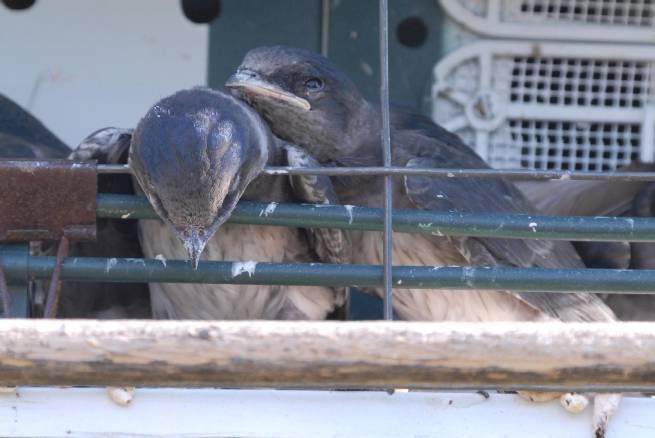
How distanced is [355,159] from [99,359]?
1.72 metres

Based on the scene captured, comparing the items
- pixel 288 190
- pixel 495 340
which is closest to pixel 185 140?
pixel 288 190

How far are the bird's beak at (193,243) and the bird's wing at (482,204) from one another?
69cm

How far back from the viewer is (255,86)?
10.6ft

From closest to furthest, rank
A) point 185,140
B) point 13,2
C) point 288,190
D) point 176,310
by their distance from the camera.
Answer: point 185,140, point 288,190, point 176,310, point 13,2

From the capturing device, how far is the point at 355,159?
11.4 ft

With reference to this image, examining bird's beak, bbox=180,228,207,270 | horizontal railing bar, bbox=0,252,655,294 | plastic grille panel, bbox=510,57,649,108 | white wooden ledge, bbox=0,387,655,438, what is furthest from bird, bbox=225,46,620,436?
white wooden ledge, bbox=0,387,655,438

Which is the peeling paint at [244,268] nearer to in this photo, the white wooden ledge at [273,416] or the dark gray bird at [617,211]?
the white wooden ledge at [273,416]

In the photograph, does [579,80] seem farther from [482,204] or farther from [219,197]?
[219,197]

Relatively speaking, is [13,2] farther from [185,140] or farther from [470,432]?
[470,432]

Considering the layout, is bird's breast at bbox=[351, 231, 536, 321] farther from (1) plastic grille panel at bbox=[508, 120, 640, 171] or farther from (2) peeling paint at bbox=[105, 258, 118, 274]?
(2) peeling paint at bbox=[105, 258, 118, 274]

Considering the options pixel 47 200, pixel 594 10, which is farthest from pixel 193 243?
pixel 594 10

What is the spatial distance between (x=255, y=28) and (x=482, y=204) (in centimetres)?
81

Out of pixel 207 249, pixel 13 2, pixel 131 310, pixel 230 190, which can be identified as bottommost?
pixel 131 310

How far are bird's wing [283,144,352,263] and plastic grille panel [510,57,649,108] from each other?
2.63ft
